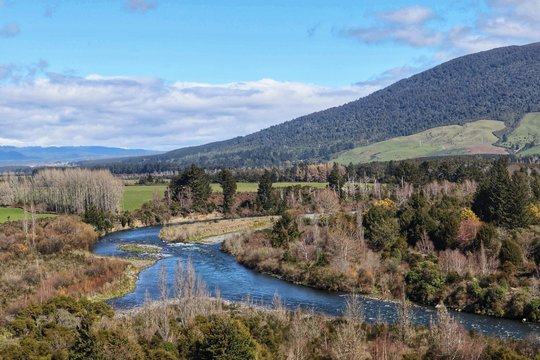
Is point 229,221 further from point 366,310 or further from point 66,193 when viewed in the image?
point 366,310

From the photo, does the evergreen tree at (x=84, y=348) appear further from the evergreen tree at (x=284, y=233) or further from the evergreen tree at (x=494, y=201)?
the evergreen tree at (x=494, y=201)

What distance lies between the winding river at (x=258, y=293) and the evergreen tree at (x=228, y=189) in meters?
38.1

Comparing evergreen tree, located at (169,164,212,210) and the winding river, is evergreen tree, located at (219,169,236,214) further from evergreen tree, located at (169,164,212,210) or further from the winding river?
the winding river

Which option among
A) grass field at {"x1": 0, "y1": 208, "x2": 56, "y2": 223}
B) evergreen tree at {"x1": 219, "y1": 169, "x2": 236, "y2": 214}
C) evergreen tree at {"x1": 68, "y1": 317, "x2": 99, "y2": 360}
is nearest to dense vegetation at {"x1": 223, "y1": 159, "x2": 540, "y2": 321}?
evergreen tree at {"x1": 68, "y1": 317, "x2": 99, "y2": 360}

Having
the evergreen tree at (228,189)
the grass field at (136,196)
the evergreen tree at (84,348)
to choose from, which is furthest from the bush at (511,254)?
the grass field at (136,196)

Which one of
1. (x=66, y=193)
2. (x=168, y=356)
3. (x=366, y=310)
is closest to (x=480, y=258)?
(x=366, y=310)

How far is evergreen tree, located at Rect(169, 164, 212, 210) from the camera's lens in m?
119

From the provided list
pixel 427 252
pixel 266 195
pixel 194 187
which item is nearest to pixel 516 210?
pixel 427 252

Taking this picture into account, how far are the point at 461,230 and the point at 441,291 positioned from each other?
16119mm

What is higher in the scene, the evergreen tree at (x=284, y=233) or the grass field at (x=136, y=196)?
the grass field at (x=136, y=196)

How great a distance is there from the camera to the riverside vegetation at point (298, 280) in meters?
29.2

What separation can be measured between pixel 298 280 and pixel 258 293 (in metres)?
6.62

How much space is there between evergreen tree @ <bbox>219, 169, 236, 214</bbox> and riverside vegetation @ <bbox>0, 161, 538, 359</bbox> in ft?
59.7

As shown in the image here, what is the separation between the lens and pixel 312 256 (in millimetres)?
63406
